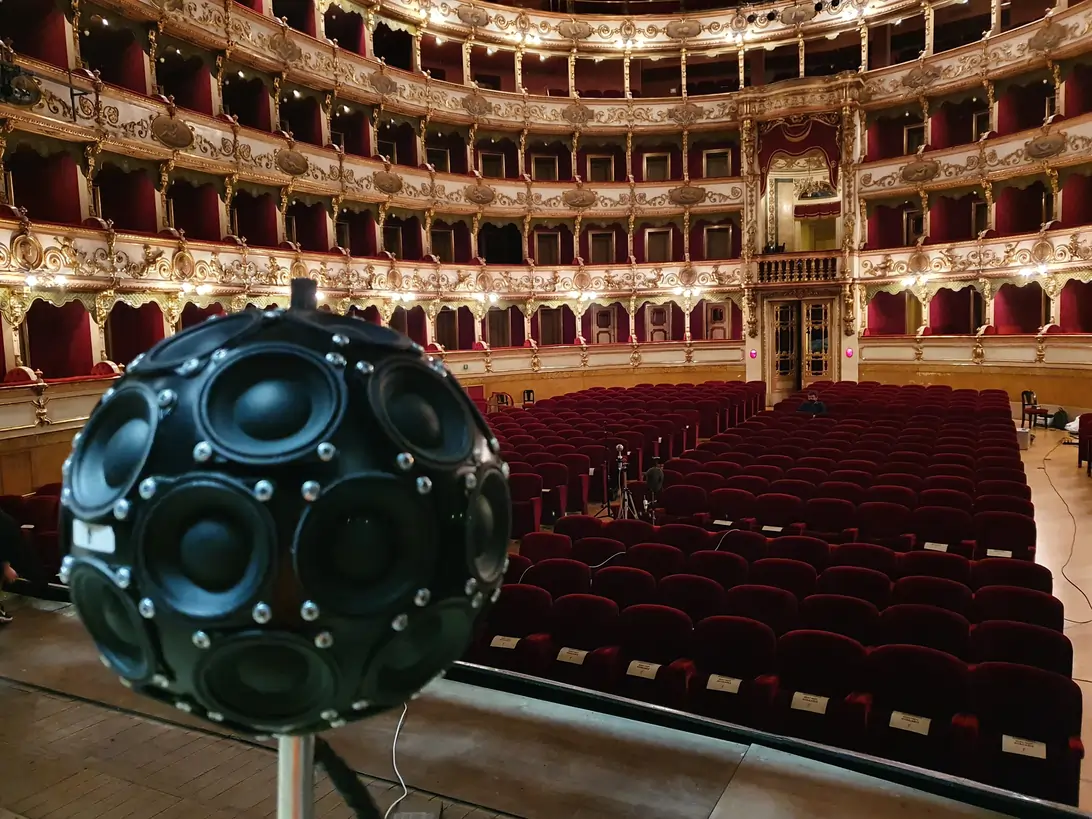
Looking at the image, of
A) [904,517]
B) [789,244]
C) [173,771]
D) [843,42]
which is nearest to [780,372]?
[789,244]

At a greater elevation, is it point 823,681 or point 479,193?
point 479,193

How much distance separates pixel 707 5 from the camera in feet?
82.2

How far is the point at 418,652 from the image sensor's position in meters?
1.35

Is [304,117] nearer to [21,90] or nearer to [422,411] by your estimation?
[21,90]

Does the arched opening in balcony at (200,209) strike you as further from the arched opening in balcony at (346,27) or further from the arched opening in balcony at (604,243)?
the arched opening in balcony at (604,243)

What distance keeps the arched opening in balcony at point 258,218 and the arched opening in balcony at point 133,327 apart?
11.4 feet

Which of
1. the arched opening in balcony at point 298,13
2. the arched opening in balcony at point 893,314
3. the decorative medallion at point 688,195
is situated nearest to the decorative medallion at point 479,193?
the arched opening in balcony at point 298,13

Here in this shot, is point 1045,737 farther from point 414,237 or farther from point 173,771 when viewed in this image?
point 414,237

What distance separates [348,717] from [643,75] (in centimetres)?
2749

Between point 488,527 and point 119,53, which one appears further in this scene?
point 119,53

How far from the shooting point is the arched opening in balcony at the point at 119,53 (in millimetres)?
13766

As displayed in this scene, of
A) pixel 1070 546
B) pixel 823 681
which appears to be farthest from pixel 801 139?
Result: pixel 823 681

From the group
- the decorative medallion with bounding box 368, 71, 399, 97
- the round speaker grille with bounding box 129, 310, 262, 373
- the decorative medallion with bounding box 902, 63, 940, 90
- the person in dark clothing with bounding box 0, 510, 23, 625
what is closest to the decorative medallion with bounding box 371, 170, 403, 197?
the decorative medallion with bounding box 368, 71, 399, 97

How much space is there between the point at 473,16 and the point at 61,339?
14.9m
